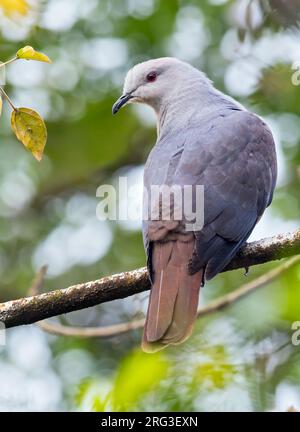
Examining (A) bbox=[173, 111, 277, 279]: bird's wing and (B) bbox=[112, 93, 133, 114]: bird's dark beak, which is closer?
(A) bbox=[173, 111, 277, 279]: bird's wing

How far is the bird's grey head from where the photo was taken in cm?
623

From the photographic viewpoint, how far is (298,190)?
24.6 ft

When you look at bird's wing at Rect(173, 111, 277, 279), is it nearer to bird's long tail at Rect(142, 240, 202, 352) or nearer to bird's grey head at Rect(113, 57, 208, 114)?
bird's long tail at Rect(142, 240, 202, 352)

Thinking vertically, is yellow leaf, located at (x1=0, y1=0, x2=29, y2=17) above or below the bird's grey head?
below

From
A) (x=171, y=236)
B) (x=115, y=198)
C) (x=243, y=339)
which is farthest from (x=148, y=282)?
(x=115, y=198)

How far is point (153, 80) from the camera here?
631 centimetres

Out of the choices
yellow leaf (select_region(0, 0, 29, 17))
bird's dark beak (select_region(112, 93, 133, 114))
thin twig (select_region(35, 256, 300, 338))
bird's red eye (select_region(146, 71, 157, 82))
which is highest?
bird's red eye (select_region(146, 71, 157, 82))

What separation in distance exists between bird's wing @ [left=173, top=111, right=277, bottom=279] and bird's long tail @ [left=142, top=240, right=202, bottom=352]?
0.07 meters

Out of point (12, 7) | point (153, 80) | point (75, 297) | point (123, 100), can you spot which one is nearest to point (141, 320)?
point (75, 297)

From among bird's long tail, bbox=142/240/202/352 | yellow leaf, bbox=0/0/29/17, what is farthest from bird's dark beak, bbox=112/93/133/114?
yellow leaf, bbox=0/0/29/17

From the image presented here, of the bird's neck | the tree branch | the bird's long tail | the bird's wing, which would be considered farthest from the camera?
the bird's neck

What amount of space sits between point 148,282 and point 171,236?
277 mm

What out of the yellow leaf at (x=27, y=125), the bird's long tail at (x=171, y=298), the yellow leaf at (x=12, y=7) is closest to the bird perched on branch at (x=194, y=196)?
the bird's long tail at (x=171, y=298)
